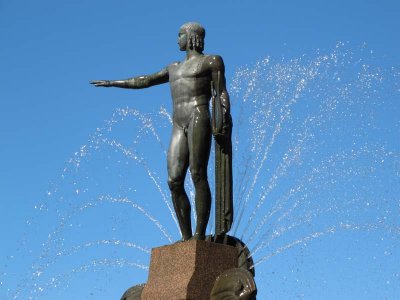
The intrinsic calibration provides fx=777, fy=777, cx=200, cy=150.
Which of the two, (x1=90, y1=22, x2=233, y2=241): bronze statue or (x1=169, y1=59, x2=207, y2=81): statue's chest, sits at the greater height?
(x1=169, y1=59, x2=207, y2=81): statue's chest

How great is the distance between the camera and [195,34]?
35.0ft

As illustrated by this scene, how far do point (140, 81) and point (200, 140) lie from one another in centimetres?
179

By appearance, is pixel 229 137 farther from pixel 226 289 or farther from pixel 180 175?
pixel 226 289

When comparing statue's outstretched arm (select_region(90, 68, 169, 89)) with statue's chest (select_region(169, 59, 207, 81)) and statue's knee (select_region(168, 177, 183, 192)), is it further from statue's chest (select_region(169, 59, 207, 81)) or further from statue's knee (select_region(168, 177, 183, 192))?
statue's knee (select_region(168, 177, 183, 192))

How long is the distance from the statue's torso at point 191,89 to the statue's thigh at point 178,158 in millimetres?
225

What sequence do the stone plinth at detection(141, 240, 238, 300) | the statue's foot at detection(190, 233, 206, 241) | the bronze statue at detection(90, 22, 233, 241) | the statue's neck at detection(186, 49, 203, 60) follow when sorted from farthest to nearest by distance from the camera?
the statue's neck at detection(186, 49, 203, 60), the bronze statue at detection(90, 22, 233, 241), the statue's foot at detection(190, 233, 206, 241), the stone plinth at detection(141, 240, 238, 300)

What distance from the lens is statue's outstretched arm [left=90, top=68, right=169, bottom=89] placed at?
36.4ft

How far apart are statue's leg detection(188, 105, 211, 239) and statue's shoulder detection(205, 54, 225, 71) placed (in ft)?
2.15

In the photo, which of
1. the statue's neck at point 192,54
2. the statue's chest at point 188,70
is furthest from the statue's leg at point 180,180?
the statue's neck at point 192,54

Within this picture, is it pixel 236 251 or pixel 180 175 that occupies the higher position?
pixel 180 175

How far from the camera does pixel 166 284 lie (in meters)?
9.69

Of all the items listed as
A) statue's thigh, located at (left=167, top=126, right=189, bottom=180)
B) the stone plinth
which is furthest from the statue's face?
the stone plinth

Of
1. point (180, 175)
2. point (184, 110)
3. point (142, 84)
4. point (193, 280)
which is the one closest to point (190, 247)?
point (193, 280)

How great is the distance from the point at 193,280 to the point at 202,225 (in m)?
0.89
